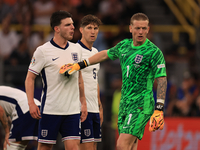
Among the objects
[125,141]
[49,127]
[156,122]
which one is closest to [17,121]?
[49,127]

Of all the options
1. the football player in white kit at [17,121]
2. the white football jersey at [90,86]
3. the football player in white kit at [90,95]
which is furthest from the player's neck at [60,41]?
the football player in white kit at [17,121]

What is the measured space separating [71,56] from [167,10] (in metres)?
11.0

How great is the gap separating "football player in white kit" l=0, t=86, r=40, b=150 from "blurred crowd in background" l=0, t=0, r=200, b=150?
3.53 m

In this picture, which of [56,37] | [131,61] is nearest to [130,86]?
[131,61]

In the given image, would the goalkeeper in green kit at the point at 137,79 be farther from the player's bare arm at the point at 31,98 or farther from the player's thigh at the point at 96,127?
the player's thigh at the point at 96,127

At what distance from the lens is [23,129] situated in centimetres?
665

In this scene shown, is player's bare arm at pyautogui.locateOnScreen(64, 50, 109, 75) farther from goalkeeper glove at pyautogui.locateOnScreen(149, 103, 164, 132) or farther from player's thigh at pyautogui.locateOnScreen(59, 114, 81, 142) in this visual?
goalkeeper glove at pyautogui.locateOnScreen(149, 103, 164, 132)

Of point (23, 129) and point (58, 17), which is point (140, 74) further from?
point (23, 129)


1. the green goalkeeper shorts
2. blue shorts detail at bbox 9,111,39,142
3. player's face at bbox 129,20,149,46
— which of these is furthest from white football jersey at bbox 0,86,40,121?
player's face at bbox 129,20,149,46

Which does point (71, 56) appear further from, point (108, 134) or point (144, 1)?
point (144, 1)

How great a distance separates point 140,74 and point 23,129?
7.99 ft

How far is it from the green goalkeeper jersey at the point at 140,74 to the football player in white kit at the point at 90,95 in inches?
41.1

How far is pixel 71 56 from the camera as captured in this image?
19.2ft

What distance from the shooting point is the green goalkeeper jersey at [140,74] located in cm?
554
